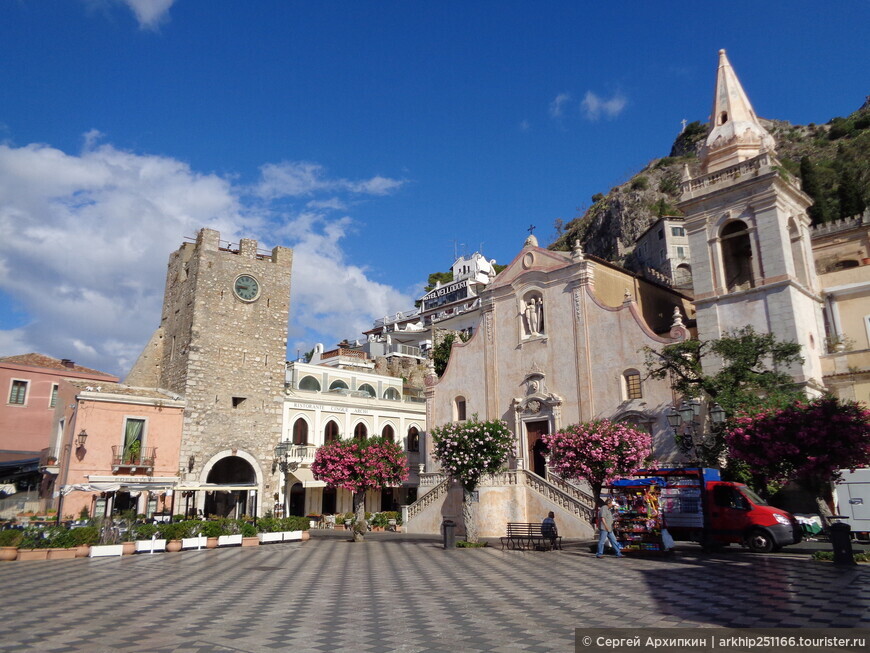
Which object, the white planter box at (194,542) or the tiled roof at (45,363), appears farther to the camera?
the tiled roof at (45,363)

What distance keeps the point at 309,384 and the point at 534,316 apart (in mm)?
16444

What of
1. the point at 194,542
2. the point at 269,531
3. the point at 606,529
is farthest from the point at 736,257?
the point at 194,542

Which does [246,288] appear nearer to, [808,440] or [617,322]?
[617,322]

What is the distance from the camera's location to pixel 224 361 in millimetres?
37562

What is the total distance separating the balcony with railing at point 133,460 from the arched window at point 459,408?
641 inches

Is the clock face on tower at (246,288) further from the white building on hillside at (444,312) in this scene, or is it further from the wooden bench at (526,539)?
the white building on hillside at (444,312)

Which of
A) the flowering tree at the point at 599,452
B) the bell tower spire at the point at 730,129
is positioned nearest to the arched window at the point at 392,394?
the flowering tree at the point at 599,452

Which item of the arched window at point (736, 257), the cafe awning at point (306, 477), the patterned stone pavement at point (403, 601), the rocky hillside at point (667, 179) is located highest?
the rocky hillside at point (667, 179)

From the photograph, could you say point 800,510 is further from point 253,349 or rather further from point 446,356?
point 446,356

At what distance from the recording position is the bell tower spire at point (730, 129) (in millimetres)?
30047

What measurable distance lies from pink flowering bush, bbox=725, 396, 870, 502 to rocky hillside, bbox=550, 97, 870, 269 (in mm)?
57199

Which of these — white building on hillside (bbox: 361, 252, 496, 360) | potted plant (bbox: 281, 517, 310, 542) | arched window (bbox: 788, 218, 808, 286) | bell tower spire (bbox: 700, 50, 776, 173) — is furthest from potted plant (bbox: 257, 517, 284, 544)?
white building on hillside (bbox: 361, 252, 496, 360)

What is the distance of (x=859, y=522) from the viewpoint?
21672 mm

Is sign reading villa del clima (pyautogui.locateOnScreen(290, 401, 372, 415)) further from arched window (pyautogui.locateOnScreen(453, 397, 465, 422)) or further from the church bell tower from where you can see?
the church bell tower
